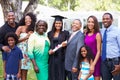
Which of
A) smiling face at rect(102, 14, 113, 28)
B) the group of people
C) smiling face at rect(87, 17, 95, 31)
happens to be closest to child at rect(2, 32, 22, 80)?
the group of people

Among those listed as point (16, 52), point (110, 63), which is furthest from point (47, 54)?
point (110, 63)

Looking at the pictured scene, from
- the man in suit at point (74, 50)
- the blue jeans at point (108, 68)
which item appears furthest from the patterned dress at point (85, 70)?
the blue jeans at point (108, 68)

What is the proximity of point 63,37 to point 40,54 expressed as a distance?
59 cm

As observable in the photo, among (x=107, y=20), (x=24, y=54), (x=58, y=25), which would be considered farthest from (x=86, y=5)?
(x=107, y=20)

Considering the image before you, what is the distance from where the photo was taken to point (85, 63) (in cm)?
760

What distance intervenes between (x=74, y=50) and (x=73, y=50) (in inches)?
0.8

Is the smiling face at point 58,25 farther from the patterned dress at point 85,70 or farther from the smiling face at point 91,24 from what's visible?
the patterned dress at point 85,70

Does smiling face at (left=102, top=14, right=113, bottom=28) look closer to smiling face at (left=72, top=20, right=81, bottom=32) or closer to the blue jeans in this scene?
smiling face at (left=72, top=20, right=81, bottom=32)

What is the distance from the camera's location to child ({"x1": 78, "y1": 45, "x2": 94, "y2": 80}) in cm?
748

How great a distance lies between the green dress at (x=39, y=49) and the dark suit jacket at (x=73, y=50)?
1.48ft

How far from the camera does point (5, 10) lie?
12047mm

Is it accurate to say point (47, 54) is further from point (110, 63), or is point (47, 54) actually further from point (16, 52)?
point (110, 63)

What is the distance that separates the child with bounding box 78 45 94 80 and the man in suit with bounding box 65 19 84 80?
0.33 feet

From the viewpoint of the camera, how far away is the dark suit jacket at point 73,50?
7.44 metres
